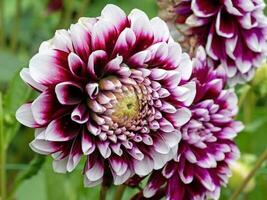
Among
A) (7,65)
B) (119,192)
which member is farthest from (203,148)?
(7,65)

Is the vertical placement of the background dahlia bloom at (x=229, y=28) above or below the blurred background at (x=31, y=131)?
above

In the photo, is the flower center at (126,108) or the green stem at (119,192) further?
the green stem at (119,192)

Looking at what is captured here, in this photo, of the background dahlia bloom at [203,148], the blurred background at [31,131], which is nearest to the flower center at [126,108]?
the background dahlia bloom at [203,148]

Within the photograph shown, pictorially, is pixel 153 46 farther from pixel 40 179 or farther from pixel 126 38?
pixel 40 179

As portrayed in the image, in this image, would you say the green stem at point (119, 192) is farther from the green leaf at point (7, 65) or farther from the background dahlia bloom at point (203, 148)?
the green leaf at point (7, 65)

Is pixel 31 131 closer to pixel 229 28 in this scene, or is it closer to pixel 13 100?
pixel 13 100

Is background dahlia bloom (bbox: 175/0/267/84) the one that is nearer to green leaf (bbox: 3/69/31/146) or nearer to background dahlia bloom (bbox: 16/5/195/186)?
background dahlia bloom (bbox: 16/5/195/186)
